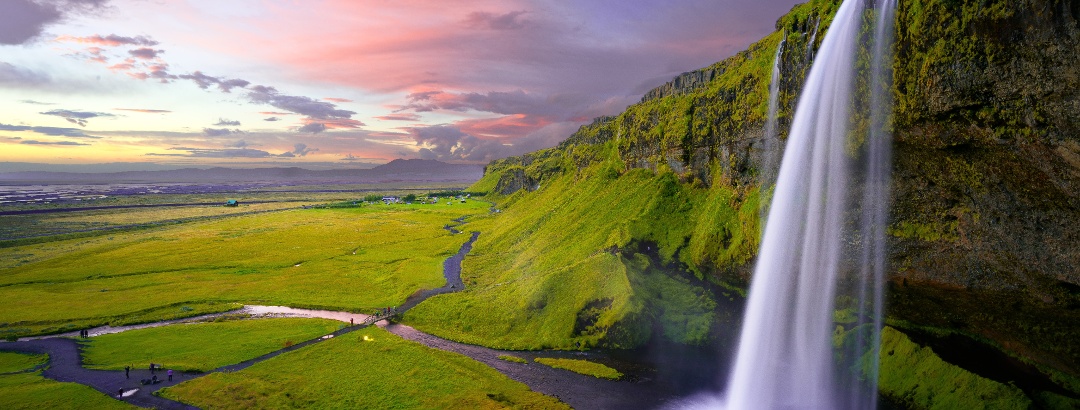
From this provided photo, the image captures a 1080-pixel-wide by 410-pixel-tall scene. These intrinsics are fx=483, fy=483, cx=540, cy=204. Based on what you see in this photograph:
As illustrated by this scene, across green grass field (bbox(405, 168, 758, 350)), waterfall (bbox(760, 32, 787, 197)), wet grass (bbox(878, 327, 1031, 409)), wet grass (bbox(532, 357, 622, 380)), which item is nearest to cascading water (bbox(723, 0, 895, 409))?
wet grass (bbox(878, 327, 1031, 409))

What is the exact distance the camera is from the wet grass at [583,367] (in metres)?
46.8

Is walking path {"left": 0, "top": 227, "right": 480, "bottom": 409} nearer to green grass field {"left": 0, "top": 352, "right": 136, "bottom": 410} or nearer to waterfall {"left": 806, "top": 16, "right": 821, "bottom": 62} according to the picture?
green grass field {"left": 0, "top": 352, "right": 136, "bottom": 410}

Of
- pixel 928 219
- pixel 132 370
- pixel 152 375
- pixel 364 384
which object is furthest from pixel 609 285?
pixel 132 370

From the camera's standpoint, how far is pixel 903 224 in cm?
3794

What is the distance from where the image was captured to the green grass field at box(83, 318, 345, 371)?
51844 millimetres

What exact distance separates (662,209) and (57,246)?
161 meters

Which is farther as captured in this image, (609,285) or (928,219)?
(609,285)

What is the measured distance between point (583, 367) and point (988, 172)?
35595mm

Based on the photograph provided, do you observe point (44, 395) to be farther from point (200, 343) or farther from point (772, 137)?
point (772, 137)

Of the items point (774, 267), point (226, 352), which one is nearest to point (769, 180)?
point (774, 267)

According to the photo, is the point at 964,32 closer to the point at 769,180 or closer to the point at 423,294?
the point at 769,180

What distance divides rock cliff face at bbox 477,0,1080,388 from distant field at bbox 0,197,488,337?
66613mm

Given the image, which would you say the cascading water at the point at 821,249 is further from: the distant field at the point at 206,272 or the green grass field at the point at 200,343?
the distant field at the point at 206,272

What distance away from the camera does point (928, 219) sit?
36.4 m
